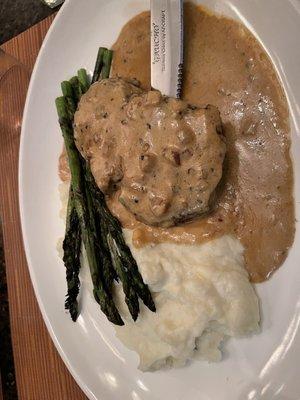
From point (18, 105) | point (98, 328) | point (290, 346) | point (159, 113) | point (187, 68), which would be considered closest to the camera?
point (290, 346)

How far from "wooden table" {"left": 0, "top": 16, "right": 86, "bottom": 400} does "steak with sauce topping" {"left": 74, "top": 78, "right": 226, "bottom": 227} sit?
1.37 metres

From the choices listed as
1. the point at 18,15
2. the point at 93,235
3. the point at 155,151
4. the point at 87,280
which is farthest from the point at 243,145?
the point at 18,15

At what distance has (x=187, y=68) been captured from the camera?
11.2 ft

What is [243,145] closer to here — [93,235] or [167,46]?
[167,46]

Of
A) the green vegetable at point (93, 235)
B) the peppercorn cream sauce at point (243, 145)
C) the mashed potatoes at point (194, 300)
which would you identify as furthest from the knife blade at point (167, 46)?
the mashed potatoes at point (194, 300)

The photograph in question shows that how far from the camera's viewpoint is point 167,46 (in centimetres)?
339

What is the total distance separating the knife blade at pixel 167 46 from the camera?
11.0 feet

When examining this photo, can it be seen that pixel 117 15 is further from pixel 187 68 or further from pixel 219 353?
pixel 219 353

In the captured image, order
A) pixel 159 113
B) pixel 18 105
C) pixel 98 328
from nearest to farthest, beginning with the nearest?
pixel 159 113
pixel 98 328
pixel 18 105

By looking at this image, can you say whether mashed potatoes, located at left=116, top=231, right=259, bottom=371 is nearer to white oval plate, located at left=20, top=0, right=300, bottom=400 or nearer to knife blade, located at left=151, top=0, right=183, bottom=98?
white oval plate, located at left=20, top=0, right=300, bottom=400

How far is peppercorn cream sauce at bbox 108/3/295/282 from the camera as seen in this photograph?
3066mm

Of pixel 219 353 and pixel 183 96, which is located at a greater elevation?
pixel 183 96

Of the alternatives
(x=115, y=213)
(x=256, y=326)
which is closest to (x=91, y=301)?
(x=115, y=213)

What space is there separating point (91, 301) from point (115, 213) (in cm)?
74
